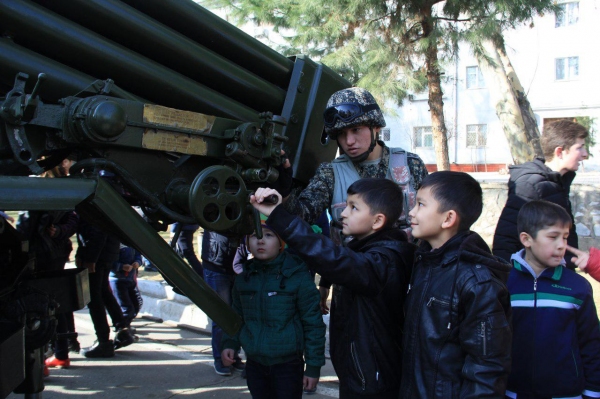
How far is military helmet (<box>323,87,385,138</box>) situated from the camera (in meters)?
2.84

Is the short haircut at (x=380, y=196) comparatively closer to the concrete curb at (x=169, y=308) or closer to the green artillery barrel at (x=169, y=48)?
the green artillery barrel at (x=169, y=48)

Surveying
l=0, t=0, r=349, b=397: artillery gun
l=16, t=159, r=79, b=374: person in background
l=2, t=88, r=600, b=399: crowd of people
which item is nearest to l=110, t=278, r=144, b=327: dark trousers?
l=16, t=159, r=79, b=374: person in background

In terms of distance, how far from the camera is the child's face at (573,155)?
352 cm

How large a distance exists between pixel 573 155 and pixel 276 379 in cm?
220

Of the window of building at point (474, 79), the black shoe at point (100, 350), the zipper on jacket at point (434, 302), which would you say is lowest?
the black shoe at point (100, 350)

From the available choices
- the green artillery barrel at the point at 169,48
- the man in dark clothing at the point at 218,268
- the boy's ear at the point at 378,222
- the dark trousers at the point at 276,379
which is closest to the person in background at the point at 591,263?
the boy's ear at the point at 378,222

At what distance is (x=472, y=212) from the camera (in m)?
2.25

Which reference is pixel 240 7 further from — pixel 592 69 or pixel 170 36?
pixel 592 69

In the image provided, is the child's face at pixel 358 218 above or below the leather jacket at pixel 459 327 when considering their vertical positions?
above

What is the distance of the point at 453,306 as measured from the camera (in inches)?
80.1

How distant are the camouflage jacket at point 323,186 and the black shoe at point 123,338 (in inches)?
106

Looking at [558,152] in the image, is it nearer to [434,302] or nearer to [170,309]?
[434,302]

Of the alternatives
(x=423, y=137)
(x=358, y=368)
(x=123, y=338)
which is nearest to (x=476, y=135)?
(x=423, y=137)

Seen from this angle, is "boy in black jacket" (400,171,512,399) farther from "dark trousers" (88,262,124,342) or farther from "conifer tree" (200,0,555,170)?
"conifer tree" (200,0,555,170)
